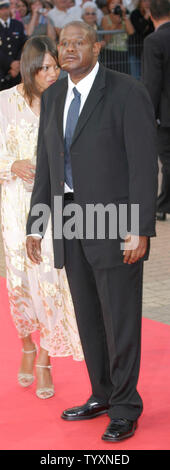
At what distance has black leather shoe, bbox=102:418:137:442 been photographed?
13.3 ft

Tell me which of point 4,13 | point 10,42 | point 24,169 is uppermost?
point 4,13

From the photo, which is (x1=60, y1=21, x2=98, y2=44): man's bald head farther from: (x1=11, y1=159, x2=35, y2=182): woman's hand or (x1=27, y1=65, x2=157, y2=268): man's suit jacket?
(x1=11, y1=159, x2=35, y2=182): woman's hand

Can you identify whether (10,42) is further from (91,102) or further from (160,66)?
(91,102)

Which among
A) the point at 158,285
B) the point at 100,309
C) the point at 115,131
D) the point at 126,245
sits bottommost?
the point at 158,285

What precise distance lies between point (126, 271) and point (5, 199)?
42.1 inches

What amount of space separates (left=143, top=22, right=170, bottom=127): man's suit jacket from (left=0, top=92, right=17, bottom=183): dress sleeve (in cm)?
377

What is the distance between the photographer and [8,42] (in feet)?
43.0

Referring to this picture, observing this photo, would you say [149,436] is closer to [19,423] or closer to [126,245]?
[19,423]

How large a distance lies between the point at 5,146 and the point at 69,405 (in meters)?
1.40

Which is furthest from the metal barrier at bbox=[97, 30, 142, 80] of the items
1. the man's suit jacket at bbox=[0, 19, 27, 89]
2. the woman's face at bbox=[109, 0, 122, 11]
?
the man's suit jacket at bbox=[0, 19, 27, 89]

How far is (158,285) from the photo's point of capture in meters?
7.02

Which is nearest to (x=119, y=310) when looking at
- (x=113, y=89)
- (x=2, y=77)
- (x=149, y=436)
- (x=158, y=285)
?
(x=149, y=436)

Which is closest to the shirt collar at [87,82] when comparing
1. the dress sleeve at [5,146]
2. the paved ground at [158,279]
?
the dress sleeve at [5,146]

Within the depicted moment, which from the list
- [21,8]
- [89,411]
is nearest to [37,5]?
[21,8]
